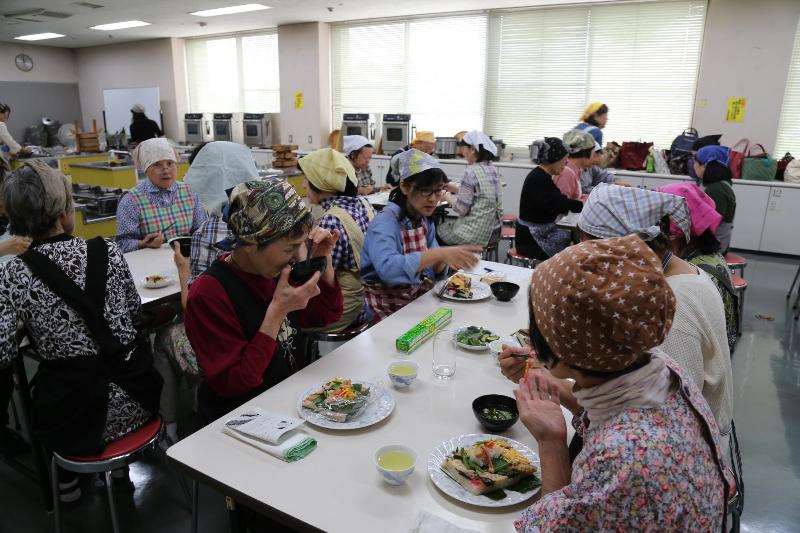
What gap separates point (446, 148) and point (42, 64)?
10.0 m

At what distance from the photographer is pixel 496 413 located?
4.70ft

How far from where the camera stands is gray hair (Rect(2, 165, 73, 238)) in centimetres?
178

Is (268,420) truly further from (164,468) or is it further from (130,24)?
(130,24)

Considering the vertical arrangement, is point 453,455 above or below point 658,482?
below

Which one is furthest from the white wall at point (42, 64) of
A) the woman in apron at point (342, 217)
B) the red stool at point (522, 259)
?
the red stool at point (522, 259)

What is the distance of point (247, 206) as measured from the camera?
5.16 ft

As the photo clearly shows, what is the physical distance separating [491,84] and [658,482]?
7.77m

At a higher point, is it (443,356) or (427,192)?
(427,192)

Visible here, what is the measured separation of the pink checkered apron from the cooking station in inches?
138

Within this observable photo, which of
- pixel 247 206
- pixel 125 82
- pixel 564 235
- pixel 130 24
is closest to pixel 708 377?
pixel 247 206

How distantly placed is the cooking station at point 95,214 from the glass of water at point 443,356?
4187mm

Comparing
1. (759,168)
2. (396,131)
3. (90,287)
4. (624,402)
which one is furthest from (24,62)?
(624,402)

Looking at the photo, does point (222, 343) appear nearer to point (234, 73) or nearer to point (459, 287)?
point (459, 287)

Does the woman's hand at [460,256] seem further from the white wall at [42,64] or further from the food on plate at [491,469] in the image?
the white wall at [42,64]
